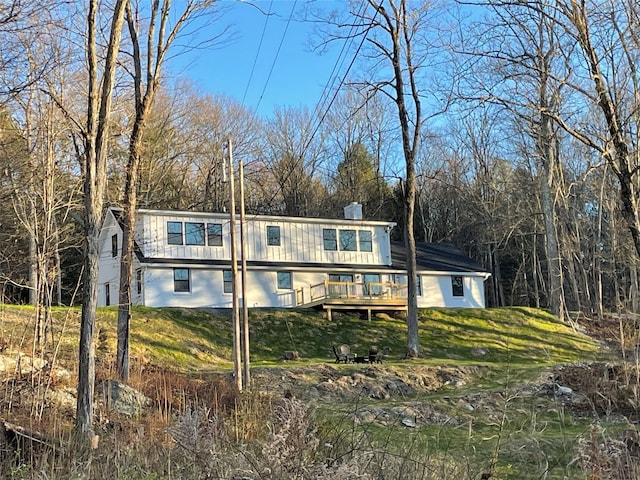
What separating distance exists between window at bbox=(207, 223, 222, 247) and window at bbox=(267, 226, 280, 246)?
2368 millimetres

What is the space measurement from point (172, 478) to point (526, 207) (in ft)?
131

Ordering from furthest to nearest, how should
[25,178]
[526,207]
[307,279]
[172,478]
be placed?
[526,207], [307,279], [25,178], [172,478]

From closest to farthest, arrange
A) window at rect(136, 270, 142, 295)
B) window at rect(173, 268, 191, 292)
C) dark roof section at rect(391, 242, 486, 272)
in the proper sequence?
window at rect(136, 270, 142, 295) → window at rect(173, 268, 191, 292) → dark roof section at rect(391, 242, 486, 272)

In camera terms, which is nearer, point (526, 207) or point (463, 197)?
point (526, 207)

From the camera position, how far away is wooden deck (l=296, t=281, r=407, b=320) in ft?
95.1

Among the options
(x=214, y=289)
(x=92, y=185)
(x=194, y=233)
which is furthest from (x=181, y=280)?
(x=92, y=185)

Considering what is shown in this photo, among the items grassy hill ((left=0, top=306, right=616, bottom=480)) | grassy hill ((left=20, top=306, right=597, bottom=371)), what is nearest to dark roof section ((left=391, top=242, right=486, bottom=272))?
grassy hill ((left=20, top=306, right=597, bottom=371))

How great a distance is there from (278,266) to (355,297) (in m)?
3.68

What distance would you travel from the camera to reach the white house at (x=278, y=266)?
2794cm

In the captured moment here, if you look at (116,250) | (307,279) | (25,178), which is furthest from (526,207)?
(25,178)

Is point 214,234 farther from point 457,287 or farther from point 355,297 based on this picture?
point 457,287

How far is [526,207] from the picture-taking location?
41781mm

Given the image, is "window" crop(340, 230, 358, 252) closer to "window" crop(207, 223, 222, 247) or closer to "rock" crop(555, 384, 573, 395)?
"window" crop(207, 223, 222, 247)

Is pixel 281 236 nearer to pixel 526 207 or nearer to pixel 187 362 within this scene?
pixel 187 362
